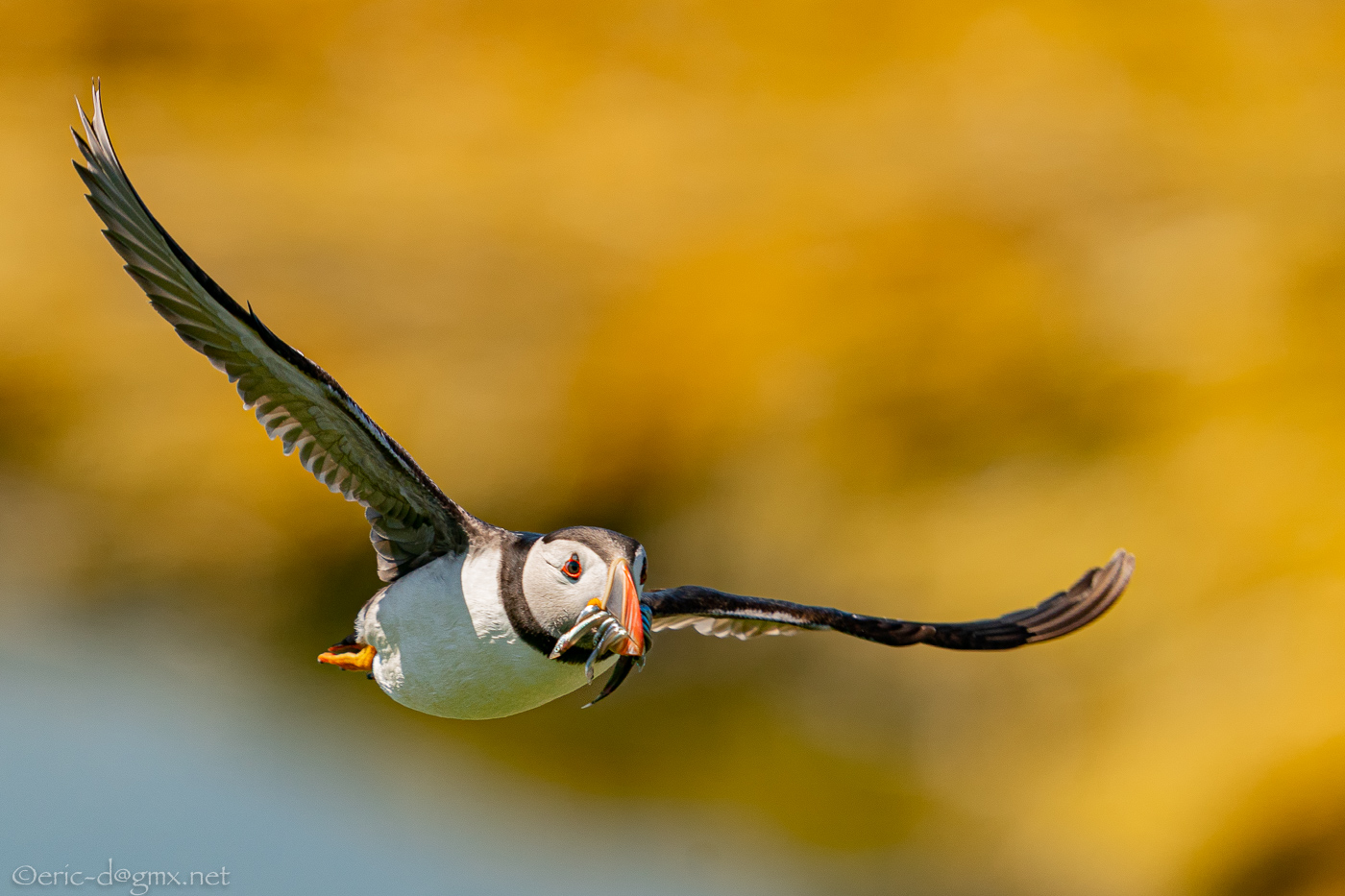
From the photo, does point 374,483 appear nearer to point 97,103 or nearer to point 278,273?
point 97,103

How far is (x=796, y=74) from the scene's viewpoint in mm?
17375

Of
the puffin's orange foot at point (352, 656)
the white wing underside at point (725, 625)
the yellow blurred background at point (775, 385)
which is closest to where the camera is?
the puffin's orange foot at point (352, 656)

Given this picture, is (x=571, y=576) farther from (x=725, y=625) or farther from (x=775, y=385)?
(x=775, y=385)

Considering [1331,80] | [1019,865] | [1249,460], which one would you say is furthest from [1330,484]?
[1331,80]

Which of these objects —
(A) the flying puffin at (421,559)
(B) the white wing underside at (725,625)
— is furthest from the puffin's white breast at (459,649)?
(B) the white wing underside at (725,625)

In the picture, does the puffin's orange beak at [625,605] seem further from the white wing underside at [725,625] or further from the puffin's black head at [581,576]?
the white wing underside at [725,625]

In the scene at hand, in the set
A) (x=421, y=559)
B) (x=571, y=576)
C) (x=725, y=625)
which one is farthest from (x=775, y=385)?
(x=571, y=576)

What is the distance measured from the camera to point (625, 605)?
4879 mm

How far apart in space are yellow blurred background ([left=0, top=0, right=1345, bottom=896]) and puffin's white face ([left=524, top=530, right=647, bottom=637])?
8.45m

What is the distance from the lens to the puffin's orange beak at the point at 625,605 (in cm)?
482

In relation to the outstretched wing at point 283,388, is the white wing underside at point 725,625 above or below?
below

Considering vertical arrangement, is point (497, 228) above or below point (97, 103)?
above

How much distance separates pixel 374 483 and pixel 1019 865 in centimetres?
953

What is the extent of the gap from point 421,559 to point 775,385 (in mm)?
9535
